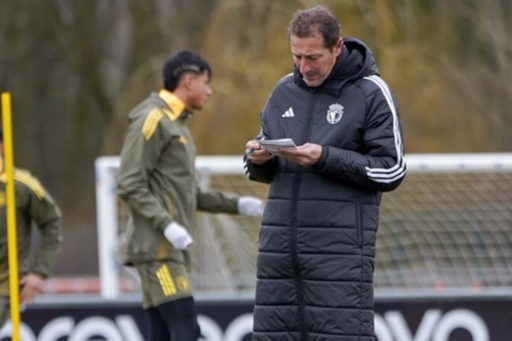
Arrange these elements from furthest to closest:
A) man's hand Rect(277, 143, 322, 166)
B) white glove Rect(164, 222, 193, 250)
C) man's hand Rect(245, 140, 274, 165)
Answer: white glove Rect(164, 222, 193, 250)
man's hand Rect(245, 140, 274, 165)
man's hand Rect(277, 143, 322, 166)

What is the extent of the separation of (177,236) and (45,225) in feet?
3.26

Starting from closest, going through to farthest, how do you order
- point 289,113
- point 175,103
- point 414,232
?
point 289,113
point 175,103
point 414,232

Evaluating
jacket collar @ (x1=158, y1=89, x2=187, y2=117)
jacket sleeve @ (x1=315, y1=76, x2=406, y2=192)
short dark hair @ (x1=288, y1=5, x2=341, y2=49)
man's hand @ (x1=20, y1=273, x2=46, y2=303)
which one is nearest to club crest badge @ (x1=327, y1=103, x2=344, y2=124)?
jacket sleeve @ (x1=315, y1=76, x2=406, y2=192)

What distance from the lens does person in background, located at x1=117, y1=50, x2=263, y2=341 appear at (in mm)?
7004

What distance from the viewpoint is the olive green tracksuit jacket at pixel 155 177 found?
23.0ft

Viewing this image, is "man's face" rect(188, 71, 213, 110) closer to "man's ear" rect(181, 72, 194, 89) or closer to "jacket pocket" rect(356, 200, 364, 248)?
"man's ear" rect(181, 72, 194, 89)

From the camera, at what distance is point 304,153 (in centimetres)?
522

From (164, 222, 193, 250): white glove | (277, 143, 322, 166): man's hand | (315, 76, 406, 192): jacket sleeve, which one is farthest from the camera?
(164, 222, 193, 250): white glove

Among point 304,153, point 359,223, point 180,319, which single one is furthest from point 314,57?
point 180,319

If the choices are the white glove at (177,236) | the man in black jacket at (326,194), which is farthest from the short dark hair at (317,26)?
A: the white glove at (177,236)

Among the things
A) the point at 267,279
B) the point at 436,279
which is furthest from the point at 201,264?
the point at 267,279

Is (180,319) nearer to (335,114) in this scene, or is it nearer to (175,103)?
(175,103)

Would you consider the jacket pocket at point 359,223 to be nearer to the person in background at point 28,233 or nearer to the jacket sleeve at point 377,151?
the jacket sleeve at point 377,151

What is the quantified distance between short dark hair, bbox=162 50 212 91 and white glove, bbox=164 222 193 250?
0.88m
